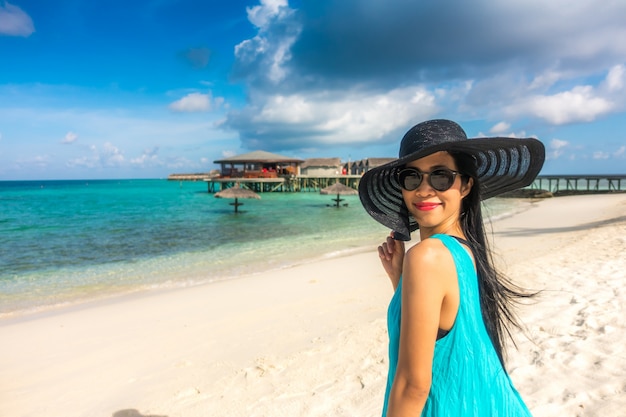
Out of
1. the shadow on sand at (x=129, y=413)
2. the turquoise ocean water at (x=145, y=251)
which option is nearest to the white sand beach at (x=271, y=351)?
the shadow on sand at (x=129, y=413)

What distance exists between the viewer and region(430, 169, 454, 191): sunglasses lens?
123cm

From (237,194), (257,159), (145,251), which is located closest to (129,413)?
(145,251)

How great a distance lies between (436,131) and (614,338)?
370 centimetres

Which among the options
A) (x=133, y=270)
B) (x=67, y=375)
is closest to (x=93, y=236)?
(x=133, y=270)

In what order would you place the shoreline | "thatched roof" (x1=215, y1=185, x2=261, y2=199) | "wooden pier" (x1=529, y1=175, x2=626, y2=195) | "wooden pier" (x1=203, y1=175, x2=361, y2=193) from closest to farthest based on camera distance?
the shoreline < "thatched roof" (x1=215, y1=185, x2=261, y2=199) < "wooden pier" (x1=529, y1=175, x2=626, y2=195) < "wooden pier" (x1=203, y1=175, x2=361, y2=193)

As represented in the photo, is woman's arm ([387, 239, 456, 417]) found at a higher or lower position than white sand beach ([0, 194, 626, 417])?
higher

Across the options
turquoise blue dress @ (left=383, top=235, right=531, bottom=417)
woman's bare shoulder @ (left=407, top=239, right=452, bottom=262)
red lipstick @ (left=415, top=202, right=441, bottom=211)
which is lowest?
turquoise blue dress @ (left=383, top=235, right=531, bottom=417)

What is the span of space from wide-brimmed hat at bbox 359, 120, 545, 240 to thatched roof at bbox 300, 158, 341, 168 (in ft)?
179

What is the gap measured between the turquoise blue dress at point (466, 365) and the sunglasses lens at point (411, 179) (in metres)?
0.24

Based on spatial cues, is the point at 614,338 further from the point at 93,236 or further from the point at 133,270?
the point at 93,236

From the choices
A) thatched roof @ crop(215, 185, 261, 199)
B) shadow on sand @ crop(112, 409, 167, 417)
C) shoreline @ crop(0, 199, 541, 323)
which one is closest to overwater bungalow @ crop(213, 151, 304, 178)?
thatched roof @ crop(215, 185, 261, 199)

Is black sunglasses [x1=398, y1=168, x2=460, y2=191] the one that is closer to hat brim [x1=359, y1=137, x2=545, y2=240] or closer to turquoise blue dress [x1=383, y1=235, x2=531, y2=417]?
hat brim [x1=359, y1=137, x2=545, y2=240]

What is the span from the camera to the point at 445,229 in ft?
4.18

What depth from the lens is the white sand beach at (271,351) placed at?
310 centimetres
